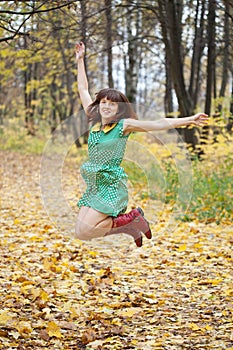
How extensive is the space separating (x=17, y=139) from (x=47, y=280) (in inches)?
891

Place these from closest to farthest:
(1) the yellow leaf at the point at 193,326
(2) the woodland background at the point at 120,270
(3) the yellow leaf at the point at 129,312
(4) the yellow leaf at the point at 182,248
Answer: (2) the woodland background at the point at 120,270 < (1) the yellow leaf at the point at 193,326 < (3) the yellow leaf at the point at 129,312 < (4) the yellow leaf at the point at 182,248

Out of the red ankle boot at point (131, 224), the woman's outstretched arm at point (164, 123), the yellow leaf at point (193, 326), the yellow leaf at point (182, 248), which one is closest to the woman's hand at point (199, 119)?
the woman's outstretched arm at point (164, 123)

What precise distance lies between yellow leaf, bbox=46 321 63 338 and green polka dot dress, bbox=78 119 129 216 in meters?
1.04

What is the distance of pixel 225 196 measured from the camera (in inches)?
410

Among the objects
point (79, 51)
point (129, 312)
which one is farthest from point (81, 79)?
point (129, 312)

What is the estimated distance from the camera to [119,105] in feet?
16.6

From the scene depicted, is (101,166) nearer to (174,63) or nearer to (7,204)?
(7,204)

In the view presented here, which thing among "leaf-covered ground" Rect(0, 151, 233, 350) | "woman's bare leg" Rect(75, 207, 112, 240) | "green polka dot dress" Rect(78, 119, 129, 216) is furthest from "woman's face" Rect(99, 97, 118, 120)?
"leaf-covered ground" Rect(0, 151, 233, 350)

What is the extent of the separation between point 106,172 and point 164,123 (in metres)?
0.63

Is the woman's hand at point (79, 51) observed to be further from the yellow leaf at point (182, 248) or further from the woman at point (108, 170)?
the yellow leaf at point (182, 248)

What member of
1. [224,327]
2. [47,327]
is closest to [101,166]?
[47,327]

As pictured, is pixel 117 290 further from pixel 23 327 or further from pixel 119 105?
pixel 119 105

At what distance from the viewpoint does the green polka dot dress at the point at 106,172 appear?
4.89 meters

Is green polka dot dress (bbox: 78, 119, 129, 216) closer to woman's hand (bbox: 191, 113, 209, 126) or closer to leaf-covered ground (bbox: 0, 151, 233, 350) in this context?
woman's hand (bbox: 191, 113, 209, 126)
